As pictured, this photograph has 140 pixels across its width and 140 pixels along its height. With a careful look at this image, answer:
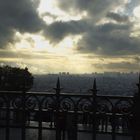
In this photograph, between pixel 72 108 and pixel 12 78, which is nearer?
pixel 72 108

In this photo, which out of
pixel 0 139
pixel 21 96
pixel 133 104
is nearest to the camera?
pixel 133 104

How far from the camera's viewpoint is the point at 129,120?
805cm

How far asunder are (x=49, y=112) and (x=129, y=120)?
1.58 metres

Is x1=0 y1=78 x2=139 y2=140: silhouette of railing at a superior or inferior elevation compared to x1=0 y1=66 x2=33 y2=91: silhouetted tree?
inferior

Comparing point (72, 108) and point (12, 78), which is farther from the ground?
point (12, 78)

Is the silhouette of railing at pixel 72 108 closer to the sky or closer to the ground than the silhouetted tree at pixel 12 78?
closer to the ground

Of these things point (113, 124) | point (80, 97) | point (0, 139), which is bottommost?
point (0, 139)

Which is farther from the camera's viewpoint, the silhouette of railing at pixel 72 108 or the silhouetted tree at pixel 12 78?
the silhouetted tree at pixel 12 78

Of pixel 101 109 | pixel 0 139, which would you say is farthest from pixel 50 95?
pixel 0 139

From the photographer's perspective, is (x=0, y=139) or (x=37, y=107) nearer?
(x=37, y=107)

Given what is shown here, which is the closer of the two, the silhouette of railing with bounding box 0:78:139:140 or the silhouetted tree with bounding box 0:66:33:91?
the silhouette of railing with bounding box 0:78:139:140

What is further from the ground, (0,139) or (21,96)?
(21,96)

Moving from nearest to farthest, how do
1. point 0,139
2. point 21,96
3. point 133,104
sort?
point 133,104 < point 21,96 < point 0,139

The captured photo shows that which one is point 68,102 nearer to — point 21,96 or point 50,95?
point 50,95
